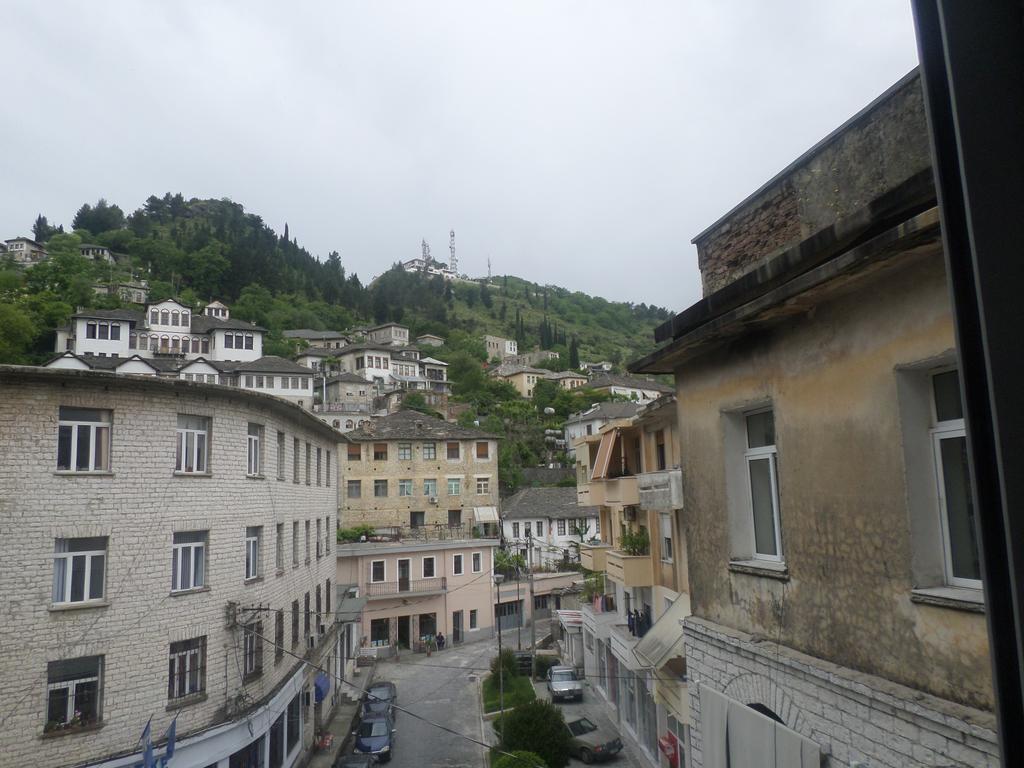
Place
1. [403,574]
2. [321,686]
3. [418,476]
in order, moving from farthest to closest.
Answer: [418,476] < [403,574] < [321,686]

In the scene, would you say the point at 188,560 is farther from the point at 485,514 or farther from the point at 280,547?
the point at 485,514

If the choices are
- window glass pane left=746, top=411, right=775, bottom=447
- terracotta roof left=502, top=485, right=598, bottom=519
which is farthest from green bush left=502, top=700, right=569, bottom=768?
terracotta roof left=502, top=485, right=598, bottom=519

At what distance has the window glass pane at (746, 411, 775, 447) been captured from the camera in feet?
23.3

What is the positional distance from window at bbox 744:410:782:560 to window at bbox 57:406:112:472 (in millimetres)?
12908

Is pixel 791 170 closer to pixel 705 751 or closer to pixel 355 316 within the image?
pixel 705 751

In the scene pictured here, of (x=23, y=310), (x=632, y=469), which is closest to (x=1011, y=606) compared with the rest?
(x=632, y=469)

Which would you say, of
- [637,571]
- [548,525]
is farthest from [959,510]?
[548,525]

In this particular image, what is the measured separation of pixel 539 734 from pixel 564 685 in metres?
8.72

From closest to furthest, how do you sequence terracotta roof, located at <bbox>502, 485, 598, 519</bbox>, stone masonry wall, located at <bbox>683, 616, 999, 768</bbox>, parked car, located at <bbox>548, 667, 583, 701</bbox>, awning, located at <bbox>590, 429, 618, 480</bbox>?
stone masonry wall, located at <bbox>683, 616, 999, 768</bbox>, awning, located at <bbox>590, 429, 618, 480</bbox>, parked car, located at <bbox>548, 667, 583, 701</bbox>, terracotta roof, located at <bbox>502, 485, 598, 519</bbox>

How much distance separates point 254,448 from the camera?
18.9 m

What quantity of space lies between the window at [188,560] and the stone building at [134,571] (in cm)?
4

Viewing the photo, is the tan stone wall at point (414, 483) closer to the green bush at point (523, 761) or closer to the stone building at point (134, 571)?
the stone building at point (134, 571)

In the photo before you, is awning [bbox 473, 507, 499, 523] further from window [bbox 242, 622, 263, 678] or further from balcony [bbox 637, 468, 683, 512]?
balcony [bbox 637, 468, 683, 512]

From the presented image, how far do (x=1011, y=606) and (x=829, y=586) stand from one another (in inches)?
207
